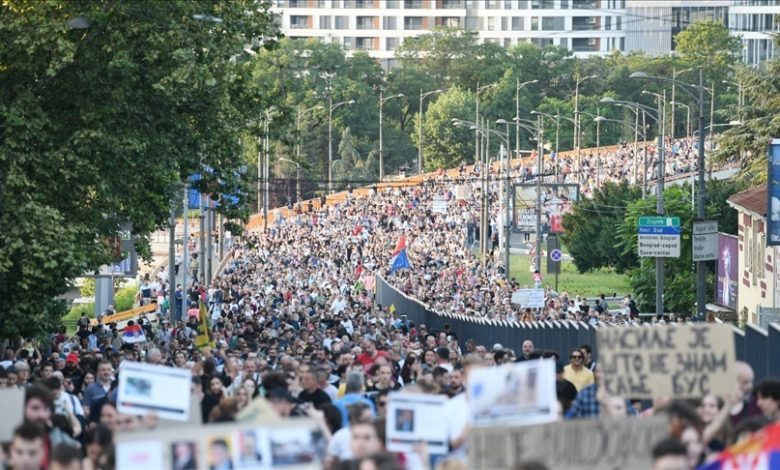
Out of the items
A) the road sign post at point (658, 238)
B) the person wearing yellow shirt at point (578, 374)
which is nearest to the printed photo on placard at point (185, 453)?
the person wearing yellow shirt at point (578, 374)

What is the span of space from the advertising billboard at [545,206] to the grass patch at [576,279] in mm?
2439

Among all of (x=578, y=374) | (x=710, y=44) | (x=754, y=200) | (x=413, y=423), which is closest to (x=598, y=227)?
→ (x=754, y=200)

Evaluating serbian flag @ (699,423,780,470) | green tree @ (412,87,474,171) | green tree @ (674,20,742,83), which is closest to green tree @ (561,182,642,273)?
green tree @ (412,87,474,171)

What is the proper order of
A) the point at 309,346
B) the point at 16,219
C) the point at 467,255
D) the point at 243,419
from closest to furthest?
the point at 243,419 → the point at 309,346 → the point at 16,219 → the point at 467,255

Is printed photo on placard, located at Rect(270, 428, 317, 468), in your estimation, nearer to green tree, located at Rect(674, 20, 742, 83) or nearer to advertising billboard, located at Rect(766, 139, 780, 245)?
advertising billboard, located at Rect(766, 139, 780, 245)

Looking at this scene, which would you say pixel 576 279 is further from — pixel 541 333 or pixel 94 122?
pixel 94 122

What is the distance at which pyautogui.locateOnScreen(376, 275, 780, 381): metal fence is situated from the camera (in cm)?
2072

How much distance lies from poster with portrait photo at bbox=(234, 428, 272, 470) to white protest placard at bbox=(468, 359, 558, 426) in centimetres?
144

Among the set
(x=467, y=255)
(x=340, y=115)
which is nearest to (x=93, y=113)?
(x=467, y=255)

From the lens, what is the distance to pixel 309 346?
29656mm

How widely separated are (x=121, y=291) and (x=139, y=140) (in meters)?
56.1

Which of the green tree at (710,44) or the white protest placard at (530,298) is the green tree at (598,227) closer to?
the white protest placard at (530,298)

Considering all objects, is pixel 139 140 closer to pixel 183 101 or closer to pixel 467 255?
pixel 183 101

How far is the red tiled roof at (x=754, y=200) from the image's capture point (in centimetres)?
5337
